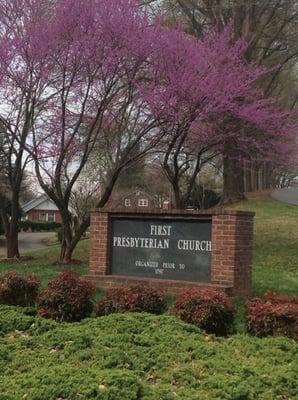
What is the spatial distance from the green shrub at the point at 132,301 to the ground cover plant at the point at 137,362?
0.58 metres

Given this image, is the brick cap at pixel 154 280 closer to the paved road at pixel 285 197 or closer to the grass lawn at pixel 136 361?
the grass lawn at pixel 136 361

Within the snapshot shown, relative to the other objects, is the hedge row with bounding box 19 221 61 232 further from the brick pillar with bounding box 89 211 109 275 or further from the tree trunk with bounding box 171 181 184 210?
the brick pillar with bounding box 89 211 109 275

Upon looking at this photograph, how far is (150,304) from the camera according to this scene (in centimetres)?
724

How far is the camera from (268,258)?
48.8ft

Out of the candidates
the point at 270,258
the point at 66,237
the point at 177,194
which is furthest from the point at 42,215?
the point at 270,258

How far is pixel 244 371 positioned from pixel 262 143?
12947 mm

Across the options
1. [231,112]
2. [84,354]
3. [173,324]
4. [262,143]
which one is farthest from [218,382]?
[262,143]

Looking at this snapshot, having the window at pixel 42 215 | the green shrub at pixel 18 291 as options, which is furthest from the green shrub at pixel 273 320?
the window at pixel 42 215

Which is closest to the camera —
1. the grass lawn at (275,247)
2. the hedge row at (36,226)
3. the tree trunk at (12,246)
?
the grass lawn at (275,247)

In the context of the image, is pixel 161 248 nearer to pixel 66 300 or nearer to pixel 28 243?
pixel 66 300

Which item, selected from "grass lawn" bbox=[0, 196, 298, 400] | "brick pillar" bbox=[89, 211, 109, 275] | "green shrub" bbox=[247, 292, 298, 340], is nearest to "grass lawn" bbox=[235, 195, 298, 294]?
"brick pillar" bbox=[89, 211, 109, 275]

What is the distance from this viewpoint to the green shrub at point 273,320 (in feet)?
20.5

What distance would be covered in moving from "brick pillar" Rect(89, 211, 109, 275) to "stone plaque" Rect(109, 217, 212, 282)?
0.35 feet

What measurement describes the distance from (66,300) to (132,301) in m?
0.79
